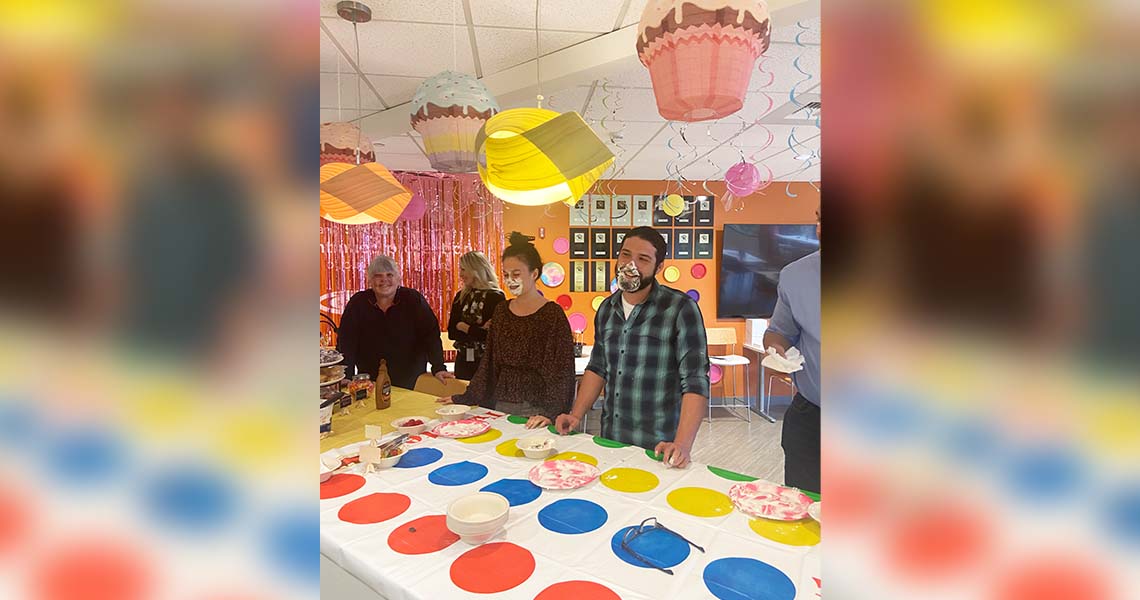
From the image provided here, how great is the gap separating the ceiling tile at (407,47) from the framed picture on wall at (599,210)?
303cm

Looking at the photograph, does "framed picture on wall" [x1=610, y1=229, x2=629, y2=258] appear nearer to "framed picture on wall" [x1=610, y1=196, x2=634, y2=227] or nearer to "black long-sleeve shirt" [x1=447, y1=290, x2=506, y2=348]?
"framed picture on wall" [x1=610, y1=196, x2=634, y2=227]

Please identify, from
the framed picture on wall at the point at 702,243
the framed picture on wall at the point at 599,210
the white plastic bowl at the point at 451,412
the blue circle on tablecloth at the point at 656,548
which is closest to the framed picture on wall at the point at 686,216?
the framed picture on wall at the point at 702,243

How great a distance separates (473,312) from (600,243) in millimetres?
2872

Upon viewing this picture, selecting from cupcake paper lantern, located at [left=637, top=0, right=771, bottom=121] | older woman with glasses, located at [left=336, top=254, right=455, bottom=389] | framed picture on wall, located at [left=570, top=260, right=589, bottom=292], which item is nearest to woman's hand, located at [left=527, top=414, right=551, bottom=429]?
older woman with glasses, located at [left=336, top=254, right=455, bottom=389]

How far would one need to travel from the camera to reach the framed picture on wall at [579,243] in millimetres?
5840

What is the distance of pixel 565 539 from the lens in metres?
1.18

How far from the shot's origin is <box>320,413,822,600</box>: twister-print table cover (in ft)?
3.34
